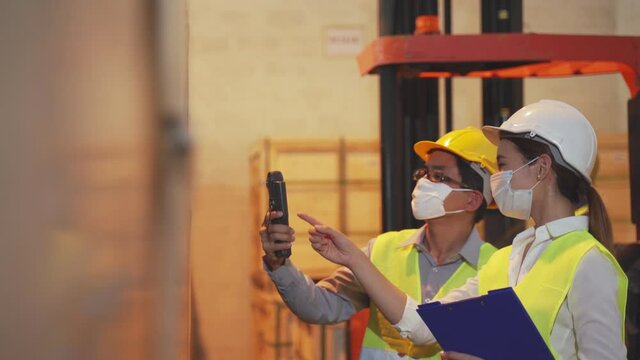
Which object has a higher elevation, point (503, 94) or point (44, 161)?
point (503, 94)

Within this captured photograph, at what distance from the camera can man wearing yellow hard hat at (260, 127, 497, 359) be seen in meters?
2.47

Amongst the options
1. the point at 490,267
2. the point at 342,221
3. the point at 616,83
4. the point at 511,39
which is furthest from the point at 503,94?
the point at 616,83

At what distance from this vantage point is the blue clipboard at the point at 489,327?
166 cm

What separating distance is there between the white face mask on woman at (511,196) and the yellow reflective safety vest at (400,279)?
1.72ft

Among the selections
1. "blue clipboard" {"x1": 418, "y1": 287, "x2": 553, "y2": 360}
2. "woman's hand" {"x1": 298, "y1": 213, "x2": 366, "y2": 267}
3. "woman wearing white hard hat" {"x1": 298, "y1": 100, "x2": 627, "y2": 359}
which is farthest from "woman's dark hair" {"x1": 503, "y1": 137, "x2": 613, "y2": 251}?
"woman's hand" {"x1": 298, "y1": 213, "x2": 366, "y2": 267}

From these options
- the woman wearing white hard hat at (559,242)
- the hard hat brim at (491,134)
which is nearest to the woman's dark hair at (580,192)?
the woman wearing white hard hat at (559,242)

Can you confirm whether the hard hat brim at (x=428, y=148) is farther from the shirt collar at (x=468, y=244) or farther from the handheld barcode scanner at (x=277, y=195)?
the handheld barcode scanner at (x=277, y=195)

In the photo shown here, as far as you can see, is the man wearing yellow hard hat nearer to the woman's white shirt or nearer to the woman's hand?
the woman's hand

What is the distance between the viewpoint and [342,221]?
5.68 meters

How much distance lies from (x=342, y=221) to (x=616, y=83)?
291cm

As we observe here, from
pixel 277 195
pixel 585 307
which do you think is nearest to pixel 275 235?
pixel 277 195

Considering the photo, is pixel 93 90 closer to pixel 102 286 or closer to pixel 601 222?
pixel 102 286

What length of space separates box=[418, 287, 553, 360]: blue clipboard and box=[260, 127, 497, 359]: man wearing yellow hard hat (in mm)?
631

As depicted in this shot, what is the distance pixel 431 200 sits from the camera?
8.39 ft
